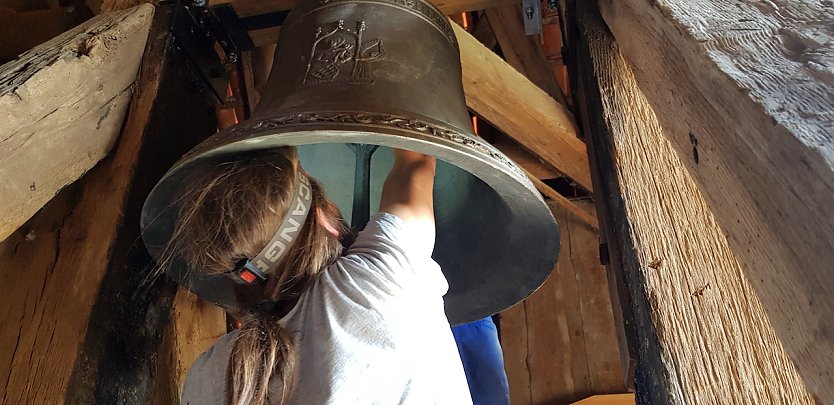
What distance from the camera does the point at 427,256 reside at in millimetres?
1222

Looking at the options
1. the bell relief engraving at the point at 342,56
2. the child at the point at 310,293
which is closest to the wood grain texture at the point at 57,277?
the child at the point at 310,293

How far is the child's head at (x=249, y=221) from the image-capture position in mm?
1101

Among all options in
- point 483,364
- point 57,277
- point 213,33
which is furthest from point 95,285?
point 483,364

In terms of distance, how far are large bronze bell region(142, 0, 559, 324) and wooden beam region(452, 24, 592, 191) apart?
8.1 inches

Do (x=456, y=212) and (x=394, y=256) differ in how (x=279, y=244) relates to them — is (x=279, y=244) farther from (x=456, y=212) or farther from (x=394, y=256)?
(x=456, y=212)

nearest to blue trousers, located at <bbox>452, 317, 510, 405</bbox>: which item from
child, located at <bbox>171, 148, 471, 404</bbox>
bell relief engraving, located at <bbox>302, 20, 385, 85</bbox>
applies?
child, located at <bbox>171, 148, 471, 404</bbox>

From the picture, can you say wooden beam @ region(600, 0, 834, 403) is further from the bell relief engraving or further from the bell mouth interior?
the bell relief engraving

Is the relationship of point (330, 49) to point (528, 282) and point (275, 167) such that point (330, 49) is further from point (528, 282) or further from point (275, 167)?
point (528, 282)

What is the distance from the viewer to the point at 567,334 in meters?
2.52

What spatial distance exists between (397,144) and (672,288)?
40 cm

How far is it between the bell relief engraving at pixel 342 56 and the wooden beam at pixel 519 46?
0.88 meters

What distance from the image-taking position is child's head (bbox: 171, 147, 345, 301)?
3.61 ft

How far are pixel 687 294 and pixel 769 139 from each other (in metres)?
0.43

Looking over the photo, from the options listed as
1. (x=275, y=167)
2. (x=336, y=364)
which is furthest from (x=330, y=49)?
(x=336, y=364)
